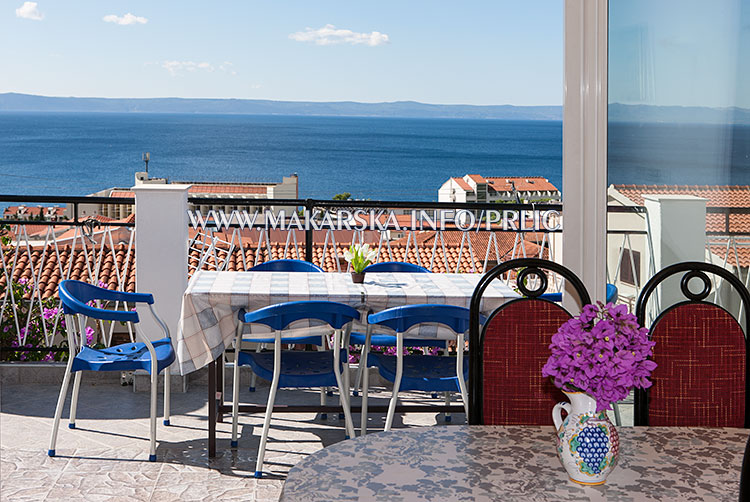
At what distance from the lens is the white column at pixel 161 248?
4430 mm

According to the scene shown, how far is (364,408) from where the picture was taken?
3576 millimetres

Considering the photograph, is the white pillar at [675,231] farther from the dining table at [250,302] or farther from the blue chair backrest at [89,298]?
the blue chair backrest at [89,298]

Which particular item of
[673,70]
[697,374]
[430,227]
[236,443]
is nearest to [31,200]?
[236,443]

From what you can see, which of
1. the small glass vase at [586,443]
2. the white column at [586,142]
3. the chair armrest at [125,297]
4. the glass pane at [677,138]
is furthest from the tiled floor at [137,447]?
the small glass vase at [586,443]

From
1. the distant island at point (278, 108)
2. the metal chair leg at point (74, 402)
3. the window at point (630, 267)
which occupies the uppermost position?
the distant island at point (278, 108)

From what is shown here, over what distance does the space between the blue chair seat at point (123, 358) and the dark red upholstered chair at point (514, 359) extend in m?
1.95

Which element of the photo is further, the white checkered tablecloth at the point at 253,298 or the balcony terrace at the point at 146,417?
the white checkered tablecloth at the point at 253,298

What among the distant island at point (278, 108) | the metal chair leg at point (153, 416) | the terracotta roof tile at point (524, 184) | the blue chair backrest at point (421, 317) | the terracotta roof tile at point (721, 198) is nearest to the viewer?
the terracotta roof tile at point (721, 198)

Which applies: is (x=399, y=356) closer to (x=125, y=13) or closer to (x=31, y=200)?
(x=31, y=200)

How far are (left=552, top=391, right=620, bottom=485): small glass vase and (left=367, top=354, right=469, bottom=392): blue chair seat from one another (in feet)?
6.12

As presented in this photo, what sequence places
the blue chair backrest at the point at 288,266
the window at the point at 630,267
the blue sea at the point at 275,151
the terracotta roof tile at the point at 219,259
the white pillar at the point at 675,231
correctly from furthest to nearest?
the blue sea at the point at 275,151
the terracotta roof tile at the point at 219,259
the blue chair backrest at the point at 288,266
the window at the point at 630,267
the white pillar at the point at 675,231

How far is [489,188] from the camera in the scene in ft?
143

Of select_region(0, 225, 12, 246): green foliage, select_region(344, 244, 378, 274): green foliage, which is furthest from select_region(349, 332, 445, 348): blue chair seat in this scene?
select_region(0, 225, 12, 246): green foliage

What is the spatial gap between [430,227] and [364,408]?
151cm
